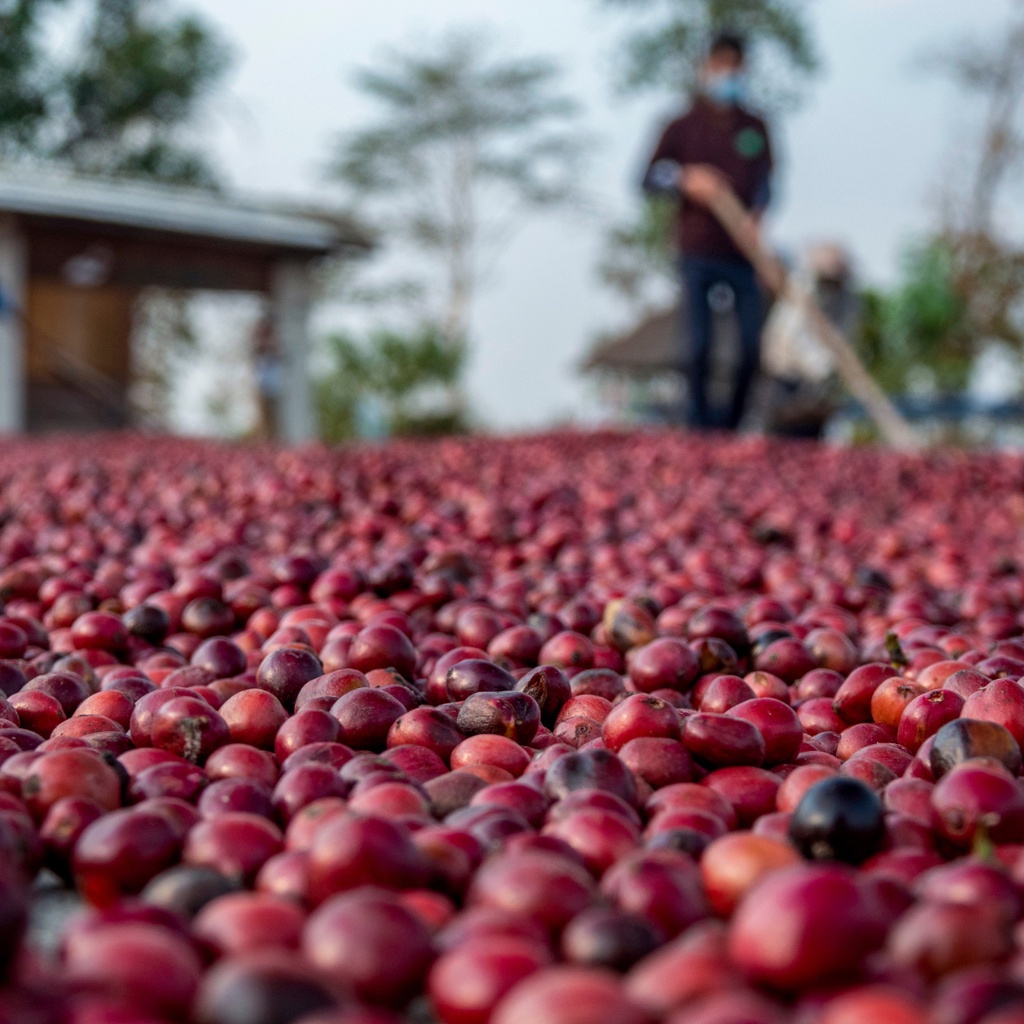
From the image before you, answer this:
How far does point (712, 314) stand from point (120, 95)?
20.6 m

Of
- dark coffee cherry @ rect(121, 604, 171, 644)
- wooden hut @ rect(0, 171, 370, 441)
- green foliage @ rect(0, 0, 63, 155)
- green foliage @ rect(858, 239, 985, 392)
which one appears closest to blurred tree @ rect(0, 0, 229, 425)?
green foliage @ rect(0, 0, 63, 155)

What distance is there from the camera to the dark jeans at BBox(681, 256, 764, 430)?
8.29 meters

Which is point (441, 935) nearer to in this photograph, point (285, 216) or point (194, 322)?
point (285, 216)

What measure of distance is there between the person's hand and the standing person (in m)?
0.02

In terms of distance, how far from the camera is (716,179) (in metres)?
8.24

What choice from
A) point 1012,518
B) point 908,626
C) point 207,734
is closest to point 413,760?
point 207,734

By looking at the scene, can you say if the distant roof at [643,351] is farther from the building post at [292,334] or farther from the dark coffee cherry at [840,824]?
the dark coffee cherry at [840,824]

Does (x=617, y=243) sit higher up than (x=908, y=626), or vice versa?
(x=617, y=243)

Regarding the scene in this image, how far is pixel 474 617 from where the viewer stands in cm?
258

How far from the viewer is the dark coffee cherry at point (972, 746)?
159cm

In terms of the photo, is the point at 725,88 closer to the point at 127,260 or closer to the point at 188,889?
the point at 188,889

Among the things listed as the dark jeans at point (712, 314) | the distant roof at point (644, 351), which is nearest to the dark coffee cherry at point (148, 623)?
the dark jeans at point (712, 314)

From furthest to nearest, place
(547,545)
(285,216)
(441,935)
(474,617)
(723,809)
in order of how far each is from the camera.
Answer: (285,216) < (547,545) < (474,617) < (723,809) < (441,935)

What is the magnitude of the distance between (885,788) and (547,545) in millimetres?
2477
